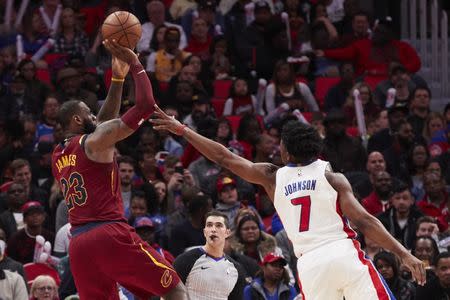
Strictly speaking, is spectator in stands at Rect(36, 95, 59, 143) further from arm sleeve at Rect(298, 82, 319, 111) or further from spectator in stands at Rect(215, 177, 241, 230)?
arm sleeve at Rect(298, 82, 319, 111)

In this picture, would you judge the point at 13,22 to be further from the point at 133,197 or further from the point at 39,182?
the point at 133,197

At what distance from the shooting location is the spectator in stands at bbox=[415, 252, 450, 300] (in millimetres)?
11992

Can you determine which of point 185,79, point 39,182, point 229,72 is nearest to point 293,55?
point 229,72

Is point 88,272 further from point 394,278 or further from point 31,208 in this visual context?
point 31,208

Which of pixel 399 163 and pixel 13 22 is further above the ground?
pixel 13 22

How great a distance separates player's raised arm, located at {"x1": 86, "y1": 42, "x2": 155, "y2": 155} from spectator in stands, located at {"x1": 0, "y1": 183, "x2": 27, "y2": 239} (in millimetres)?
5045

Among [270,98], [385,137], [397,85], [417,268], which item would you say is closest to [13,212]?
[270,98]

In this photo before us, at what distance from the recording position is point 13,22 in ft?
62.7

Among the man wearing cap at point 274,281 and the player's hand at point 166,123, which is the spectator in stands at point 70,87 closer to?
the man wearing cap at point 274,281

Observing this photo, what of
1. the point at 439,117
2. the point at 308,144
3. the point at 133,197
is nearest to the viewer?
the point at 308,144

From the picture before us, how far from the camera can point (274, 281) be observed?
1215 centimetres

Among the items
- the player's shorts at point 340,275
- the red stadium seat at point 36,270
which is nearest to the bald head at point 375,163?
the red stadium seat at point 36,270

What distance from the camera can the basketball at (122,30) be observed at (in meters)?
9.18

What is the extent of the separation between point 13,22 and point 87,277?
35.7 feet
